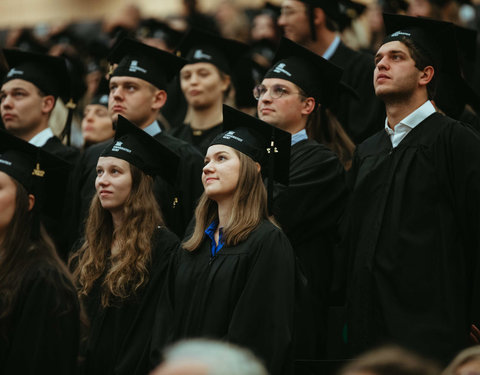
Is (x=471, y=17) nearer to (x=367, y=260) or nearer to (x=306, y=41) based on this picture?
(x=306, y=41)

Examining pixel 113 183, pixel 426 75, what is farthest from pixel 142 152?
pixel 426 75

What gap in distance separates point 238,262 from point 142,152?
4.68 ft

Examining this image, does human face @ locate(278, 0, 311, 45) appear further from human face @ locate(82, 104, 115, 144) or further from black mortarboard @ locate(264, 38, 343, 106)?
human face @ locate(82, 104, 115, 144)

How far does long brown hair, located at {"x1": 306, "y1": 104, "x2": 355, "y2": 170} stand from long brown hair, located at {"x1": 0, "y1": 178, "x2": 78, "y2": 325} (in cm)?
246

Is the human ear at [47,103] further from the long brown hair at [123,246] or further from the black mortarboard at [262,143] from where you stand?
the black mortarboard at [262,143]

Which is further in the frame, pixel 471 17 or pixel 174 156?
pixel 471 17

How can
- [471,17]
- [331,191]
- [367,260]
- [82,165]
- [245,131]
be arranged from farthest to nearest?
1. [471,17]
2. [82,165]
3. [331,191]
4. [245,131]
5. [367,260]

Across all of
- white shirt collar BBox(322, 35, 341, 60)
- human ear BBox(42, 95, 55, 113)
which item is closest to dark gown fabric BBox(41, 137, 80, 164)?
human ear BBox(42, 95, 55, 113)

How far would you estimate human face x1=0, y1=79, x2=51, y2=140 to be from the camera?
24.8ft

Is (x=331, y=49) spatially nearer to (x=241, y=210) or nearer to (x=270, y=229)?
(x=241, y=210)

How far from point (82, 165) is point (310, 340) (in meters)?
2.57

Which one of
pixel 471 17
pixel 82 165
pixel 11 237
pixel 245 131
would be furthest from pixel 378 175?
pixel 471 17

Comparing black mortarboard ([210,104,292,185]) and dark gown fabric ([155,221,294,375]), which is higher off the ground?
black mortarboard ([210,104,292,185])

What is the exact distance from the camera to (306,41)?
7945 mm
